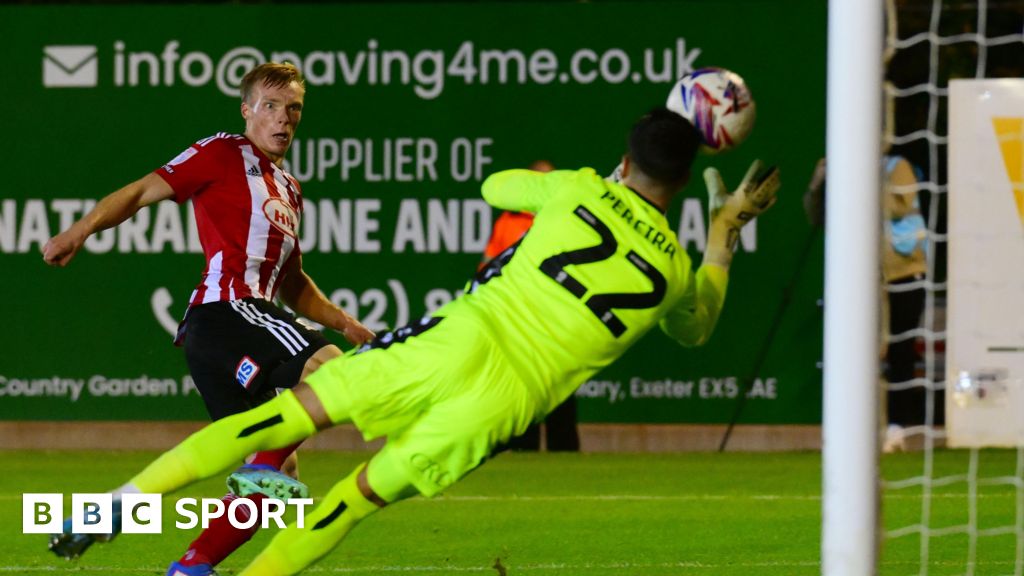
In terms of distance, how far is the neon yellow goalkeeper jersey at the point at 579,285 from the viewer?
5.24 meters

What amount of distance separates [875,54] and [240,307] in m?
2.59

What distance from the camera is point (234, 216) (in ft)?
21.2

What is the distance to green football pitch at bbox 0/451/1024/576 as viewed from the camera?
714cm

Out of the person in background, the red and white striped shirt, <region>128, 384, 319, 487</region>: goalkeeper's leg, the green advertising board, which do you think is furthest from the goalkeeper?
the green advertising board

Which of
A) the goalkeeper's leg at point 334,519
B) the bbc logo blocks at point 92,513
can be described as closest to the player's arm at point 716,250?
the goalkeeper's leg at point 334,519

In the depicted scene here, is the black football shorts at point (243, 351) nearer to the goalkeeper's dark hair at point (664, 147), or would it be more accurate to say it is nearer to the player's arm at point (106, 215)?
the player's arm at point (106, 215)

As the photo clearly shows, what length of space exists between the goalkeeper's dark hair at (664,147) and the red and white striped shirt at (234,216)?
1744 millimetres

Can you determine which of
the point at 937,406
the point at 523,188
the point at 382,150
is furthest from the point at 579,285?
the point at 937,406

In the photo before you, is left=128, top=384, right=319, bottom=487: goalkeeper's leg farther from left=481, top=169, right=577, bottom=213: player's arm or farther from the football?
the football

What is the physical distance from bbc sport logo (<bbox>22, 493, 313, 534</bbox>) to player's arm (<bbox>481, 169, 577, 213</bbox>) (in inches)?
46.4

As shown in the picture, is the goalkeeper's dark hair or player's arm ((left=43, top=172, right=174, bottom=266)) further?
player's arm ((left=43, top=172, right=174, bottom=266))

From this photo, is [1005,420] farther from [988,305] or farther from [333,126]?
[333,126]

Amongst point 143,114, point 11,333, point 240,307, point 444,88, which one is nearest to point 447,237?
point 444,88

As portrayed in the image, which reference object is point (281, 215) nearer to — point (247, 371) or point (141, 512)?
point (247, 371)
